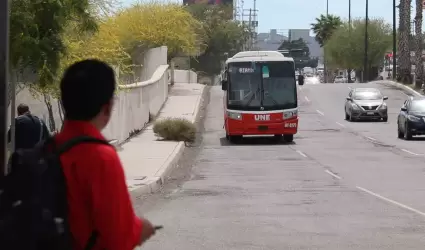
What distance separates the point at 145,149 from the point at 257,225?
44.1 ft

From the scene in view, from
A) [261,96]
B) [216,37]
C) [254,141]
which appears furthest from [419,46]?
[216,37]

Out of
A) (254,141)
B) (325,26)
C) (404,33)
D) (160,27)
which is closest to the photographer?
(254,141)

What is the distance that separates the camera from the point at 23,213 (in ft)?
10.7

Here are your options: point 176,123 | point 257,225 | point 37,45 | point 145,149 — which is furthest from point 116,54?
point 176,123

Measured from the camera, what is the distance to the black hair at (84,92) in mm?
3699

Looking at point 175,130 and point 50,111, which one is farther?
point 175,130

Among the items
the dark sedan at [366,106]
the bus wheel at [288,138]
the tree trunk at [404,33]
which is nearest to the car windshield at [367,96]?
the dark sedan at [366,106]

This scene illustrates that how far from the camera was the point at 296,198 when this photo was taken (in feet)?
50.4

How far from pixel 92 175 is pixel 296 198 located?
12055 mm

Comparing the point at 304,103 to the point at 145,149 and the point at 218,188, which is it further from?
the point at 218,188

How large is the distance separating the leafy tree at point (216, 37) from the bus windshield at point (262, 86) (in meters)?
55.0

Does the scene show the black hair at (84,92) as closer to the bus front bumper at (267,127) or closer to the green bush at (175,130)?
the green bush at (175,130)

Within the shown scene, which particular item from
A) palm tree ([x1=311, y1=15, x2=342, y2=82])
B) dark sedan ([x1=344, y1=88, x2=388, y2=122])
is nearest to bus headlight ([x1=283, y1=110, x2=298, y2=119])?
dark sedan ([x1=344, y1=88, x2=388, y2=122])

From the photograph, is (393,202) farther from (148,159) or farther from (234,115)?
(234,115)
